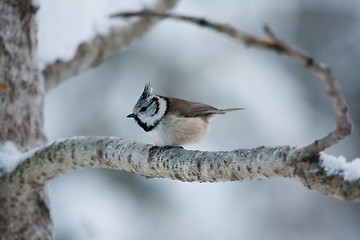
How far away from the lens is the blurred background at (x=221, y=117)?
6.83 meters

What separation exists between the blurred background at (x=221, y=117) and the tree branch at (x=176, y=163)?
347cm

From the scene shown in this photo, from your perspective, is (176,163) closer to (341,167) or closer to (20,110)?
(341,167)

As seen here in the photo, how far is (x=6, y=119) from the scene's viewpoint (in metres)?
3.03

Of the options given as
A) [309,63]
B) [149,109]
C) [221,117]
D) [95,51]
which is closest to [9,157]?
[149,109]

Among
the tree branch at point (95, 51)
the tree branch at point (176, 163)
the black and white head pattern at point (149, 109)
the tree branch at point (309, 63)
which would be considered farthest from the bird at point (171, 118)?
the tree branch at point (309, 63)

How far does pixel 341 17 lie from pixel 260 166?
7.68 meters

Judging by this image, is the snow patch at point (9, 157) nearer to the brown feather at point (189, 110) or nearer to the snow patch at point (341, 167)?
the brown feather at point (189, 110)

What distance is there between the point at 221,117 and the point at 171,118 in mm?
4191

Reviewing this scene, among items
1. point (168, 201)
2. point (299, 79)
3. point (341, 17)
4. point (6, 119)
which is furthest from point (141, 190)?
point (341, 17)

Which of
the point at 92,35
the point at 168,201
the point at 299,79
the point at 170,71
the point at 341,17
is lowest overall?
the point at 168,201

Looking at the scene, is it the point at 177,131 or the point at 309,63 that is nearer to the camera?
the point at 309,63

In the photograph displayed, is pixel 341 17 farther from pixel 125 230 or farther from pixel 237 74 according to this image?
pixel 125 230

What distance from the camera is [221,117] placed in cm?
746

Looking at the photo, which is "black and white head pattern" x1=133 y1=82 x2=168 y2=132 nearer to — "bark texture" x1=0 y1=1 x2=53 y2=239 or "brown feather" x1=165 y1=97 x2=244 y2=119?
"brown feather" x1=165 y1=97 x2=244 y2=119
